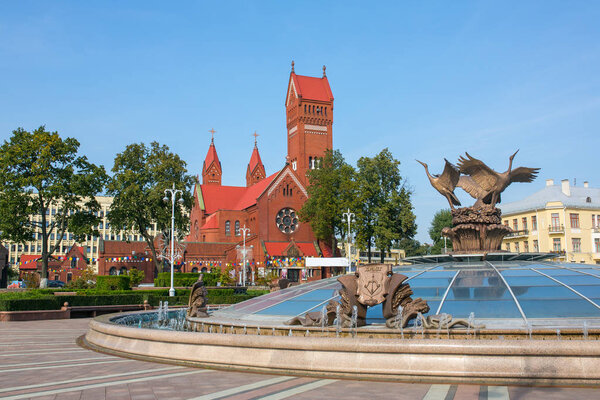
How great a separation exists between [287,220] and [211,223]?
40.2 ft

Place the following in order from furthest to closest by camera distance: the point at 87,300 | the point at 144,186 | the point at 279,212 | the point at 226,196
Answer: the point at 226,196 → the point at 279,212 → the point at 144,186 → the point at 87,300

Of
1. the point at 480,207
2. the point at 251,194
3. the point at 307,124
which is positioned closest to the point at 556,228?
A: the point at 480,207

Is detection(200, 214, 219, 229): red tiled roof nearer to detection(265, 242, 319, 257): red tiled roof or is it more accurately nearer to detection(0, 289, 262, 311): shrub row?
detection(265, 242, 319, 257): red tiled roof

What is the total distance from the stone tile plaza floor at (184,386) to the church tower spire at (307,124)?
211 ft

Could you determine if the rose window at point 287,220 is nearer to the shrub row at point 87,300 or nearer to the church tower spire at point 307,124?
the church tower spire at point 307,124

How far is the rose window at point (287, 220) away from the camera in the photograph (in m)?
68.8

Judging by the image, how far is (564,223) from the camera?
5188cm

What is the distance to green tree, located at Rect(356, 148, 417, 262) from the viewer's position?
177 feet

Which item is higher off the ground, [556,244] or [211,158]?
[211,158]

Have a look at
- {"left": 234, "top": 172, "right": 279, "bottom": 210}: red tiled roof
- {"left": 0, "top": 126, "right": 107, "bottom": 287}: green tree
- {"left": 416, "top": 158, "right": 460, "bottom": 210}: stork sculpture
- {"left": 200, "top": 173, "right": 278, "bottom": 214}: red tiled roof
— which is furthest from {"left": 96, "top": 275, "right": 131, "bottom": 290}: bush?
{"left": 200, "top": 173, "right": 278, "bottom": 214}: red tiled roof

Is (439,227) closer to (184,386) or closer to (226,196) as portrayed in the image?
(226,196)

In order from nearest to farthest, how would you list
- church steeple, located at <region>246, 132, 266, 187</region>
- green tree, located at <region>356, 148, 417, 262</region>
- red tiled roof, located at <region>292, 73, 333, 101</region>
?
green tree, located at <region>356, 148, 417, 262</region> < red tiled roof, located at <region>292, 73, 333, 101</region> < church steeple, located at <region>246, 132, 266, 187</region>

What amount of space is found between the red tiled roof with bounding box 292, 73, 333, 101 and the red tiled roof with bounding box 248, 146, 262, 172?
17574 mm

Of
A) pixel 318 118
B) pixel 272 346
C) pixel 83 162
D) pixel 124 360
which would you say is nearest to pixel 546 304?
pixel 272 346
